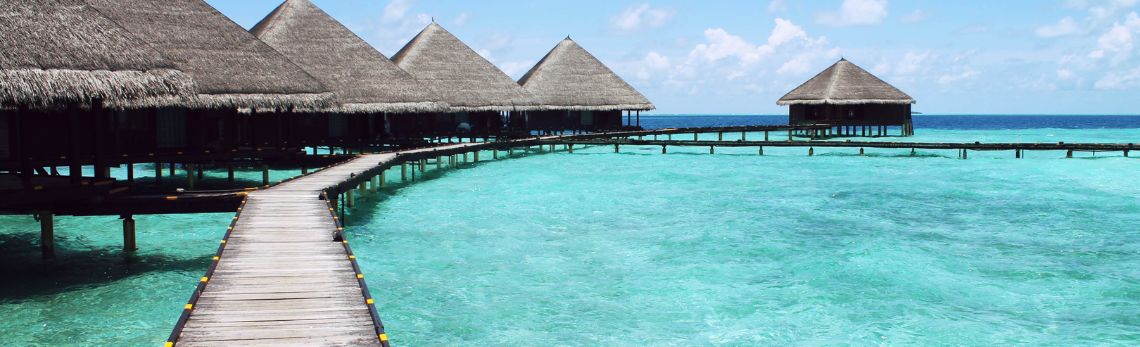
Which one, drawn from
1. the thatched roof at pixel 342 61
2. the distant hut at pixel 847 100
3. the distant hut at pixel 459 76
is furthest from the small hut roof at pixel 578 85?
the thatched roof at pixel 342 61

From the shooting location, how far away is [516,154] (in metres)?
37.7

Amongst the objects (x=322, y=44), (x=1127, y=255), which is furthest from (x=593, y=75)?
(x=1127, y=255)

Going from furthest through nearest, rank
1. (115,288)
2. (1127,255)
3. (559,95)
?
(559,95), (1127,255), (115,288)

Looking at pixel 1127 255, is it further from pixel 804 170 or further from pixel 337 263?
pixel 804 170

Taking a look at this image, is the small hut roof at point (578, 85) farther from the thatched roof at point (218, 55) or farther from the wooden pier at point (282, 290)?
the wooden pier at point (282, 290)

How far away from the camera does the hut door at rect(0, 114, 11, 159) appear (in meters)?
15.0

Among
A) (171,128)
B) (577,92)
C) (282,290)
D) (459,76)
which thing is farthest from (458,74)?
(282,290)

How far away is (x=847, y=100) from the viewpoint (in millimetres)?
46812

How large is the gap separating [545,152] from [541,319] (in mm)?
29372

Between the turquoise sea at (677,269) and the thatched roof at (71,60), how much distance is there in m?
2.35

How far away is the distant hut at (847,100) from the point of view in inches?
1861

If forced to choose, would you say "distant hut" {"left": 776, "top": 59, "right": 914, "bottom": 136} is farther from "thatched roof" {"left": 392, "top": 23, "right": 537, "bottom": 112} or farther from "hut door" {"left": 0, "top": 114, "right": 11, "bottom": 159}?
"hut door" {"left": 0, "top": 114, "right": 11, "bottom": 159}

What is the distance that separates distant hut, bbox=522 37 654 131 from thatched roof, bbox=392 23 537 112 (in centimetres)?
310

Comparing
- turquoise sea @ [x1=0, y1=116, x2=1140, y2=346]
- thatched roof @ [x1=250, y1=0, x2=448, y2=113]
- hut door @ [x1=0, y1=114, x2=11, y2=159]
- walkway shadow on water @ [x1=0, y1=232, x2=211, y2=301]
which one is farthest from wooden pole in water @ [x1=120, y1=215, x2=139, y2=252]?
thatched roof @ [x1=250, y1=0, x2=448, y2=113]
